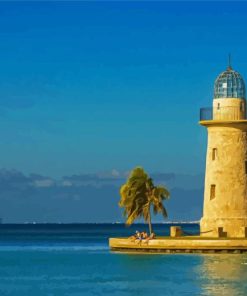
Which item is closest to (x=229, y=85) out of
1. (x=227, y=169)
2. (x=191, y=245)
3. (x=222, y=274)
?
(x=227, y=169)

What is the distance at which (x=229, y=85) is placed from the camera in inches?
2773

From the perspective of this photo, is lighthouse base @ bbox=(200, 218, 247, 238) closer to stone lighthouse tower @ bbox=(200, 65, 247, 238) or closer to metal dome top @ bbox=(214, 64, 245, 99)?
stone lighthouse tower @ bbox=(200, 65, 247, 238)

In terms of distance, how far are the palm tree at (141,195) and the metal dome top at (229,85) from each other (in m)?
7.94

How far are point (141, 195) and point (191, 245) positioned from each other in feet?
35.1

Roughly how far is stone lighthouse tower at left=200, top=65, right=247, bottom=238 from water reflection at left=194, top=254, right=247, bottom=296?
569cm

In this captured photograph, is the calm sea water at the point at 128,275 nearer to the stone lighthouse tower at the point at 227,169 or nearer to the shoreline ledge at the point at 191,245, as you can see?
the shoreline ledge at the point at 191,245

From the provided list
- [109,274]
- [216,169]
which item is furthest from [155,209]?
[109,274]

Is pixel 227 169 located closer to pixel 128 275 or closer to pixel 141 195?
pixel 141 195

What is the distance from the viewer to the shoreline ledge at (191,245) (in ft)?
208

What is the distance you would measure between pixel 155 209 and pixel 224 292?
2814cm

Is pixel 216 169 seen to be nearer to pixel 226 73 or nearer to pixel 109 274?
pixel 226 73

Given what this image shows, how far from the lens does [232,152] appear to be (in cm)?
6881

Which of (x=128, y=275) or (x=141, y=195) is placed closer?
(x=128, y=275)

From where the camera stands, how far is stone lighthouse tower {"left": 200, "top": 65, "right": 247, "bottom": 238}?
226 ft
